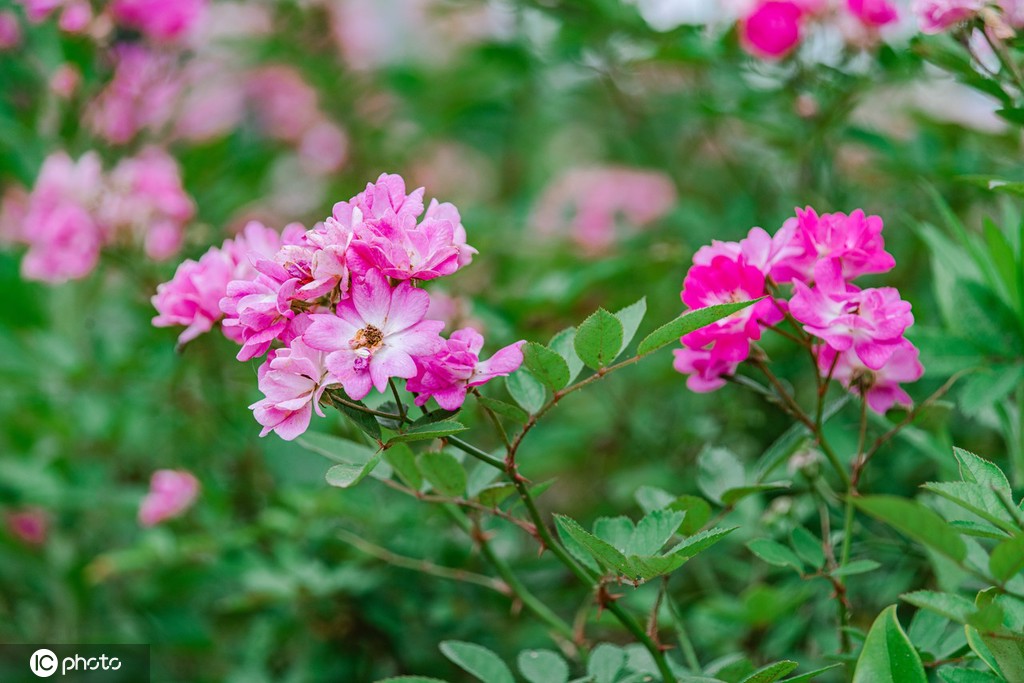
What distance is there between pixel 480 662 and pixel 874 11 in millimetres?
973

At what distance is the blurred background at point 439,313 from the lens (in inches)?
48.7

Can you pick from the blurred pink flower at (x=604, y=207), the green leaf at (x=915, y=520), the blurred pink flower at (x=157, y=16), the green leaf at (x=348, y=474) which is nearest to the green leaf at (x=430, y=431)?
the green leaf at (x=348, y=474)

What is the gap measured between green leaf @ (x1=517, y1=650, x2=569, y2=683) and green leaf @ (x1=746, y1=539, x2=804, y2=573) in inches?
6.7

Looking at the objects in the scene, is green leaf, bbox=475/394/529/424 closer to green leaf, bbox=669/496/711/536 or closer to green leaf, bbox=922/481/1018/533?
green leaf, bbox=669/496/711/536

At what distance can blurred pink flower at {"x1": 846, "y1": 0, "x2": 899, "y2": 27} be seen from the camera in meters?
1.19

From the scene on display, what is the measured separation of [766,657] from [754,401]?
47 centimetres

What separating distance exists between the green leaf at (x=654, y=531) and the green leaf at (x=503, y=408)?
0.37 feet

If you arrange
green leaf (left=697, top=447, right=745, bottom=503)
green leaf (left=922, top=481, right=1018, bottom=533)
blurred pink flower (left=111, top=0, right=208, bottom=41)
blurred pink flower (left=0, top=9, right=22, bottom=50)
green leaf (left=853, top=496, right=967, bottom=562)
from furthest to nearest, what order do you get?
blurred pink flower (left=0, top=9, right=22, bottom=50) → blurred pink flower (left=111, top=0, right=208, bottom=41) → green leaf (left=697, top=447, right=745, bottom=503) → green leaf (left=922, top=481, right=1018, bottom=533) → green leaf (left=853, top=496, right=967, bottom=562)

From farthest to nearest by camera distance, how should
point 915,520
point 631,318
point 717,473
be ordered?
point 717,473 < point 631,318 < point 915,520

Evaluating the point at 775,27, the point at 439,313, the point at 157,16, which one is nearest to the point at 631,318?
the point at 439,313

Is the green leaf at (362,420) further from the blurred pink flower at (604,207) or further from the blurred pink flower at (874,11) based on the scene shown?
the blurred pink flower at (604,207)

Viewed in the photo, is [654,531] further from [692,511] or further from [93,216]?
[93,216]

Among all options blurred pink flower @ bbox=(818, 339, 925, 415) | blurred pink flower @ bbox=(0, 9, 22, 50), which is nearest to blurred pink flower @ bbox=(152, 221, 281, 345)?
blurred pink flower @ bbox=(818, 339, 925, 415)

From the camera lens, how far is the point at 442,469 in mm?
702
